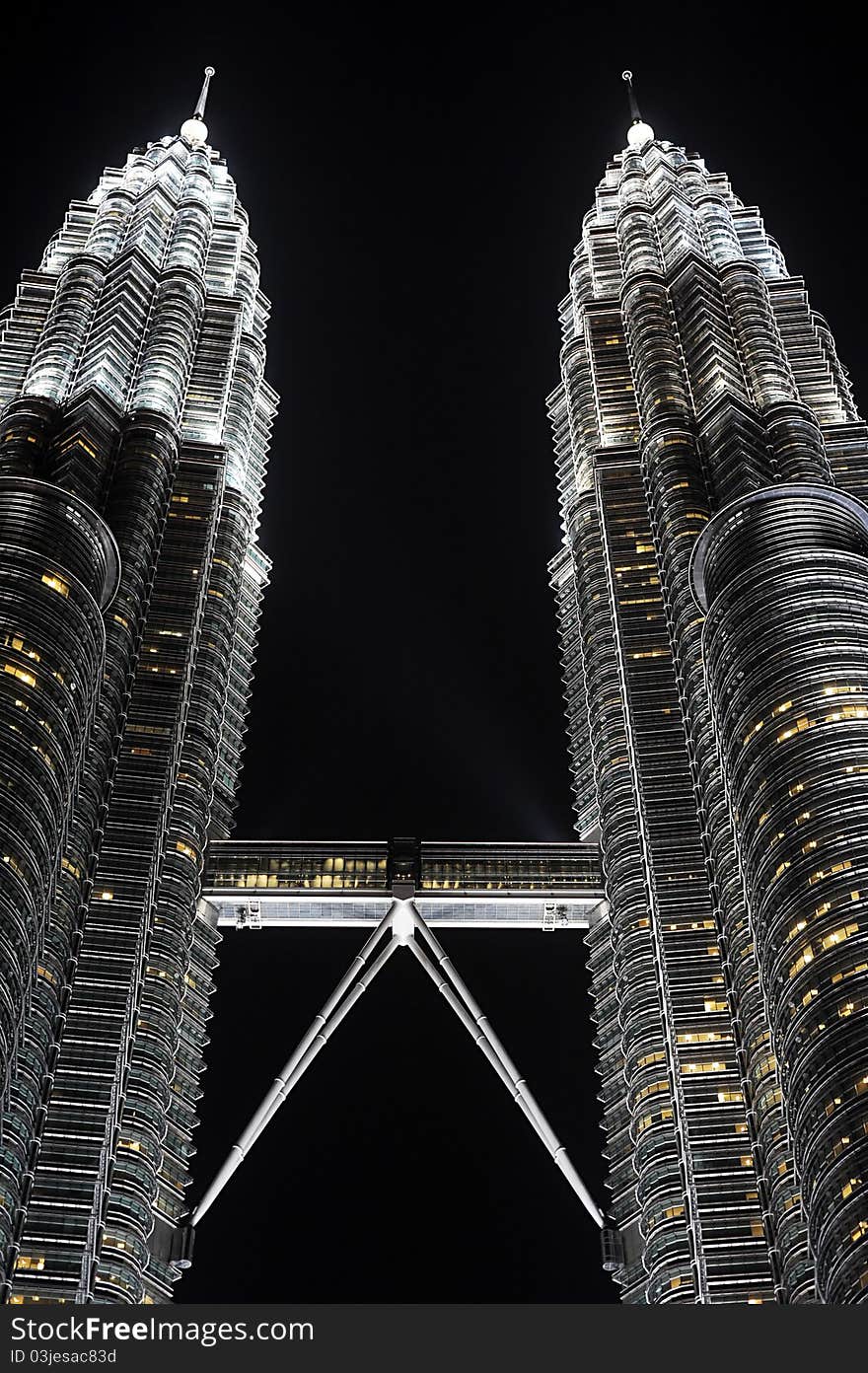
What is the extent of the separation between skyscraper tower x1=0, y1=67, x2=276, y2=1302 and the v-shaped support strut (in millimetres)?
5588

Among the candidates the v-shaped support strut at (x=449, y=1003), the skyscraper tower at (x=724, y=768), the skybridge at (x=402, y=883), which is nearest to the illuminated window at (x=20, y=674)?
the skybridge at (x=402, y=883)

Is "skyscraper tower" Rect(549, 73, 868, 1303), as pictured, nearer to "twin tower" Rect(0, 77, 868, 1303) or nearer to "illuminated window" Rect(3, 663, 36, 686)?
"twin tower" Rect(0, 77, 868, 1303)

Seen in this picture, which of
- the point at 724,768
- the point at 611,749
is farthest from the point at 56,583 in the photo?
the point at 724,768

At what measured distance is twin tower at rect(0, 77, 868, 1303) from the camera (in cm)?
11656

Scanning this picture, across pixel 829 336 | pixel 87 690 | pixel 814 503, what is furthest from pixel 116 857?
pixel 829 336

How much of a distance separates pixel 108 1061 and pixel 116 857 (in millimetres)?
19611

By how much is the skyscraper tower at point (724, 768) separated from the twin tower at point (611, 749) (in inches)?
12.5

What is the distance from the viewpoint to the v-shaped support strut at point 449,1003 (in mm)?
134500

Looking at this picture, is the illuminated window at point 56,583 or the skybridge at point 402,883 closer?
the illuminated window at point 56,583

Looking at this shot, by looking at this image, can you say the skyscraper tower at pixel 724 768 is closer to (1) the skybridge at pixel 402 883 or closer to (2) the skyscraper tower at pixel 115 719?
(1) the skybridge at pixel 402 883

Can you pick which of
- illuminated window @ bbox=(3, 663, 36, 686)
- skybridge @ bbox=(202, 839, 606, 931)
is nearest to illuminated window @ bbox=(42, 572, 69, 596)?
illuminated window @ bbox=(3, 663, 36, 686)

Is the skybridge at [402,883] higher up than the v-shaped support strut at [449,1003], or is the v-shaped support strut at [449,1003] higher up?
the skybridge at [402,883]

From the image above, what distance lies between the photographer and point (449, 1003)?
155375 millimetres
